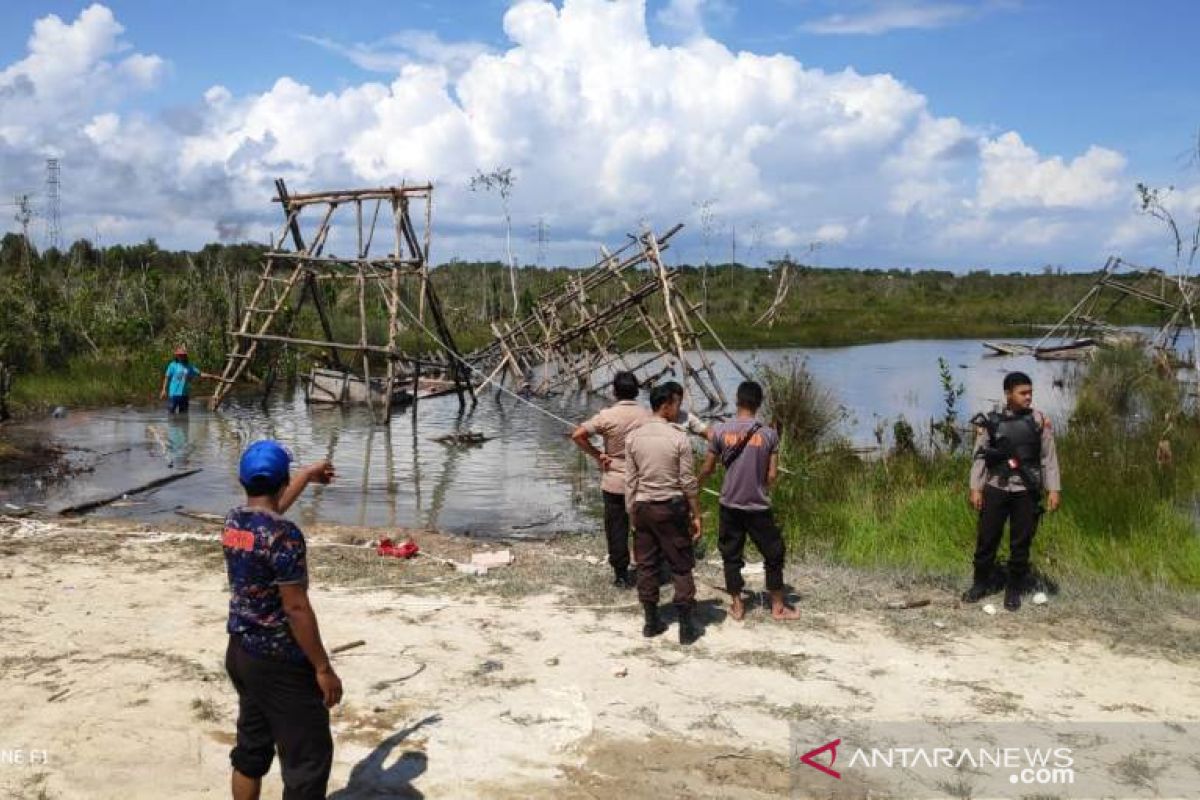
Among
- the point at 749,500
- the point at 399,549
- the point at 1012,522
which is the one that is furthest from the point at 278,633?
the point at 1012,522

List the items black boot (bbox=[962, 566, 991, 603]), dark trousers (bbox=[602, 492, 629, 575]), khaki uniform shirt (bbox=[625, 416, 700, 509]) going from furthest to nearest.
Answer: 1. dark trousers (bbox=[602, 492, 629, 575])
2. black boot (bbox=[962, 566, 991, 603])
3. khaki uniform shirt (bbox=[625, 416, 700, 509])

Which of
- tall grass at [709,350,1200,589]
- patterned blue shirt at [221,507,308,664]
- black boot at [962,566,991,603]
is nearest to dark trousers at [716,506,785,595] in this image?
black boot at [962,566,991,603]

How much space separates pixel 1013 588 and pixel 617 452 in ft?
9.37

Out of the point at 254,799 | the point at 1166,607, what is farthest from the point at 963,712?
the point at 254,799

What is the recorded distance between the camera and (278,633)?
3.73 meters

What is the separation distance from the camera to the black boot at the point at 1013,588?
7020 mm

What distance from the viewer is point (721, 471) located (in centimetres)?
1078

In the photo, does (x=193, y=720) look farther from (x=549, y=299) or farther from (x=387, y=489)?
(x=549, y=299)

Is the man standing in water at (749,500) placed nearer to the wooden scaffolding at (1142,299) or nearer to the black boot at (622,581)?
the black boot at (622,581)

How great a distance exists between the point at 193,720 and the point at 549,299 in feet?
66.0

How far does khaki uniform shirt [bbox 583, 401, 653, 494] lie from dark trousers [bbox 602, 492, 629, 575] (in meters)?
0.09

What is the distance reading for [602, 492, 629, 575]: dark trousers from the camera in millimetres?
7477

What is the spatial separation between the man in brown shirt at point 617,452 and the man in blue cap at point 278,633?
3652mm

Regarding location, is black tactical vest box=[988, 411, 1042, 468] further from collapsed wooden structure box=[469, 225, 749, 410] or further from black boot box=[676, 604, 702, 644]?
collapsed wooden structure box=[469, 225, 749, 410]
